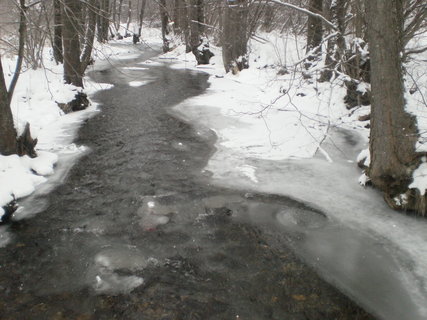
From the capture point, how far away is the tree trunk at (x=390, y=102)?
5.18 metres

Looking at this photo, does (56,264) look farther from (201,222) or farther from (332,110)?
(332,110)

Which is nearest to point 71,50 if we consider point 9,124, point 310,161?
point 9,124

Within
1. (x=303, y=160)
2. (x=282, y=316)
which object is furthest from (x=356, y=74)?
(x=282, y=316)

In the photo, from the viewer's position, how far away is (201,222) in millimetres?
A: 5102

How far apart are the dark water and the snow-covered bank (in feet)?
1.80

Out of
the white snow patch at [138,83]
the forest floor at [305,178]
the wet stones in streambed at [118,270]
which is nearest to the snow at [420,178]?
the forest floor at [305,178]

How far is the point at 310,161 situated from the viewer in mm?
7234

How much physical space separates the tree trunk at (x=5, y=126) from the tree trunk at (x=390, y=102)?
221 inches

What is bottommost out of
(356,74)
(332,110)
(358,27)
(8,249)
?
(8,249)

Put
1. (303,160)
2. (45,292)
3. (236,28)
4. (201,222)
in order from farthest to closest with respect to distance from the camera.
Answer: (236,28), (303,160), (201,222), (45,292)

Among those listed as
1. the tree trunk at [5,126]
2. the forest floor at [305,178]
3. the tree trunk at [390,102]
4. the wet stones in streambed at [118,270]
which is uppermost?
the tree trunk at [390,102]

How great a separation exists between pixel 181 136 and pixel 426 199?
5.07 m

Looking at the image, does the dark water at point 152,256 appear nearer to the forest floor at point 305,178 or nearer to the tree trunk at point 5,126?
the forest floor at point 305,178

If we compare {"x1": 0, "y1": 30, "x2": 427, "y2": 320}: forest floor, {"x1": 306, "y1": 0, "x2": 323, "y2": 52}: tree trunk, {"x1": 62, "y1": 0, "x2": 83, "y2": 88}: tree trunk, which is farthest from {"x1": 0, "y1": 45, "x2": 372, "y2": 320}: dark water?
{"x1": 306, "y1": 0, "x2": 323, "y2": 52}: tree trunk
